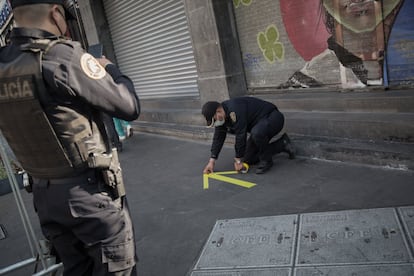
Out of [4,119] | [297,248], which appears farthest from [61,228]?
Result: [297,248]

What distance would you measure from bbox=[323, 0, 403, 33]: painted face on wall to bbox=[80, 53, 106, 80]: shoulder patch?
13.6 ft

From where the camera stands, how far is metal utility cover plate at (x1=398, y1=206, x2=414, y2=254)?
2.86m

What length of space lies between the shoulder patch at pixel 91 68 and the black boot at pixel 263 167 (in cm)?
329

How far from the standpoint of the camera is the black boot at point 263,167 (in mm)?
4855

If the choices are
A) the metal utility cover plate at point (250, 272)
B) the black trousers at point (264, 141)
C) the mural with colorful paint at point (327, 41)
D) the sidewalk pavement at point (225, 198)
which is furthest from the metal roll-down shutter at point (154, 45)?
the metal utility cover plate at point (250, 272)

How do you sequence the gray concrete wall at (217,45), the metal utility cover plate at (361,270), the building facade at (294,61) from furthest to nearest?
the gray concrete wall at (217,45), the building facade at (294,61), the metal utility cover plate at (361,270)

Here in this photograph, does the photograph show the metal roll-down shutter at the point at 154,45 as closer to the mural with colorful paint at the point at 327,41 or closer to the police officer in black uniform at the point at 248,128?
the mural with colorful paint at the point at 327,41

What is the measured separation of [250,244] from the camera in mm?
3223

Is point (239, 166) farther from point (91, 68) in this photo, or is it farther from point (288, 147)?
point (91, 68)

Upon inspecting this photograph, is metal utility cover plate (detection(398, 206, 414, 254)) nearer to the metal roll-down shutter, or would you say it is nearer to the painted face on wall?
the painted face on wall

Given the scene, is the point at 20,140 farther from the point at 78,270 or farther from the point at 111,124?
the point at 111,124

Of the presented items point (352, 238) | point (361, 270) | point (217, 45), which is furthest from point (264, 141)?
point (217, 45)

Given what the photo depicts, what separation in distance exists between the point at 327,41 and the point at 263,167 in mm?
2160

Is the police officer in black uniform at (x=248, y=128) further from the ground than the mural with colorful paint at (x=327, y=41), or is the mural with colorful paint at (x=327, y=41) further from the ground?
the mural with colorful paint at (x=327, y=41)
